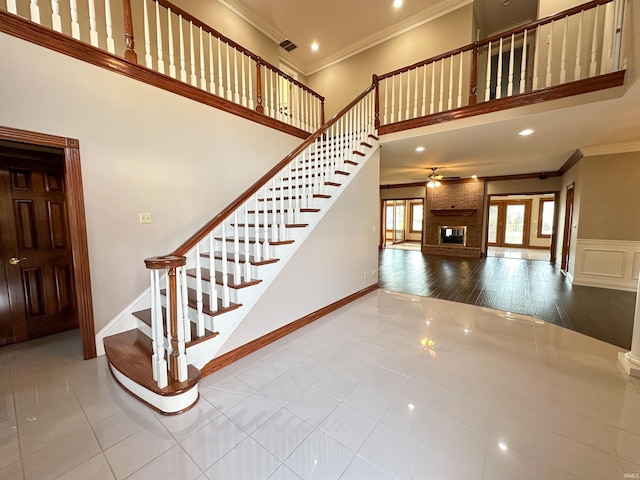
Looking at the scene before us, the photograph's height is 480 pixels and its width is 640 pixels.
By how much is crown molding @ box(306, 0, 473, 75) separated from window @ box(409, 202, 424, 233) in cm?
765

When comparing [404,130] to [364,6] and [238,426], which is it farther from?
[238,426]

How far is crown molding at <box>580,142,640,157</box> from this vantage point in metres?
4.47

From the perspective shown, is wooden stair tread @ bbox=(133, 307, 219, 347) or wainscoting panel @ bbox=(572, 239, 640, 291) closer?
wooden stair tread @ bbox=(133, 307, 219, 347)

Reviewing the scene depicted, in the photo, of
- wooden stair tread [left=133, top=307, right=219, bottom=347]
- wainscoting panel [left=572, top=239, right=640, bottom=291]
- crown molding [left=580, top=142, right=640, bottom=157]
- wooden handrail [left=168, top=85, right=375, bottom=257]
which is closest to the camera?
wooden handrail [left=168, top=85, right=375, bottom=257]

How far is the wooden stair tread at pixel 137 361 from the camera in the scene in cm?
182

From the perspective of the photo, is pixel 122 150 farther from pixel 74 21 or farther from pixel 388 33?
pixel 388 33

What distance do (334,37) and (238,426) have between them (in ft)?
24.2

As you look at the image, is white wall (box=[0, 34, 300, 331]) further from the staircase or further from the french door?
the french door

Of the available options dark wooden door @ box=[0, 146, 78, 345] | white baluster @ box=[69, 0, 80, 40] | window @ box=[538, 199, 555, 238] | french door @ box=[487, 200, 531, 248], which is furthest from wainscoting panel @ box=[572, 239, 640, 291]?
dark wooden door @ box=[0, 146, 78, 345]

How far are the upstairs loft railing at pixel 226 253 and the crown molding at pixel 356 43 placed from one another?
2447mm

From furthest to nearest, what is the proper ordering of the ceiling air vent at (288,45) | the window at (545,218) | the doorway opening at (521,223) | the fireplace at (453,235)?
the doorway opening at (521,223) < the window at (545,218) < the fireplace at (453,235) < the ceiling air vent at (288,45)

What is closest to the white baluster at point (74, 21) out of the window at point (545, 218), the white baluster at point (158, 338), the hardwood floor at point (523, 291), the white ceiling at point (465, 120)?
the white baluster at point (158, 338)

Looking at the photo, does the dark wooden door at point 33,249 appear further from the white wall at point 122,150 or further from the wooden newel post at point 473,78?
the wooden newel post at point 473,78

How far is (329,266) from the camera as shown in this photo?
3.62m
